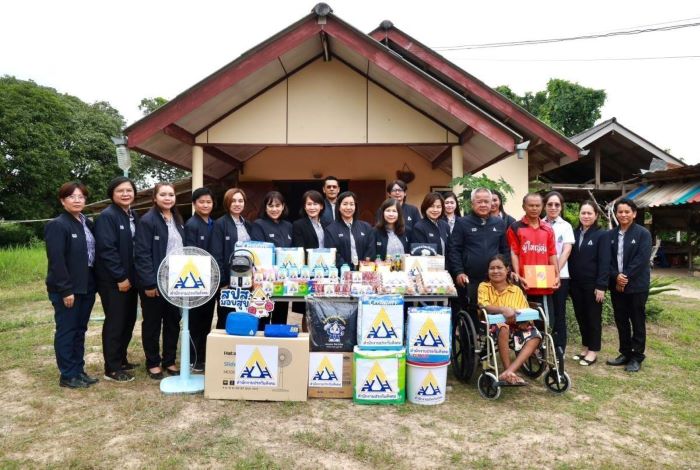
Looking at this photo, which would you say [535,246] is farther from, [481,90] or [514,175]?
[514,175]

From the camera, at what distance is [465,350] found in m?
4.16

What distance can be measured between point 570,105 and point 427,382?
22.8 metres

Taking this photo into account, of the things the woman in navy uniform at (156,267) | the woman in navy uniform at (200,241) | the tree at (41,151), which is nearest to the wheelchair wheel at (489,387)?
the woman in navy uniform at (200,241)

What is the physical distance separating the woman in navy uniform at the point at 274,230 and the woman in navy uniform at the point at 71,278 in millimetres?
1464

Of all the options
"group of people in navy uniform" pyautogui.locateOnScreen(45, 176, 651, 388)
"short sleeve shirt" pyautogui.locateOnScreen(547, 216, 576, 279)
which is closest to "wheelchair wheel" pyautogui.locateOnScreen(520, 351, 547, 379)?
"group of people in navy uniform" pyautogui.locateOnScreen(45, 176, 651, 388)

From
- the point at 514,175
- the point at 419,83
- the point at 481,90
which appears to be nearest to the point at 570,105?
the point at 514,175

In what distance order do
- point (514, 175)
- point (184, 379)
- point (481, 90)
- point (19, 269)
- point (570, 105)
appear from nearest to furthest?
point (184, 379) < point (481, 90) < point (514, 175) < point (19, 269) < point (570, 105)

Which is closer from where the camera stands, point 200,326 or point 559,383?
point 559,383

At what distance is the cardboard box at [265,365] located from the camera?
3.73 meters

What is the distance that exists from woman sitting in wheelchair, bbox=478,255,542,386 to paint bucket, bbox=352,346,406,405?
33.4 inches

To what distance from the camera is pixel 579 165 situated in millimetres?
14016

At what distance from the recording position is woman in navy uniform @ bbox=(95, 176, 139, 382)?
3.99 m

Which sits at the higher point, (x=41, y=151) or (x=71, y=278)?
(x=41, y=151)

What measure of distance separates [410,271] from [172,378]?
233 centimetres
